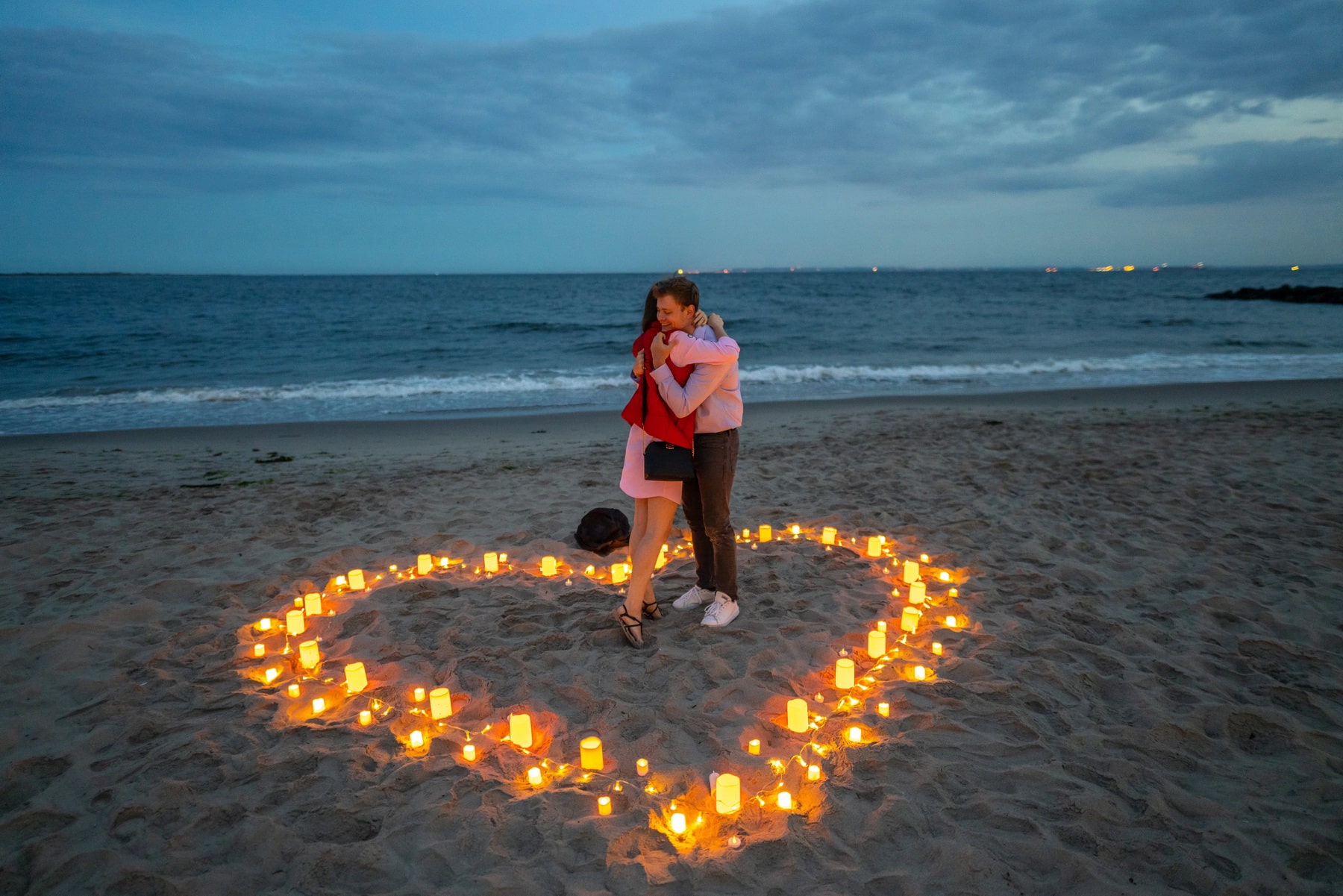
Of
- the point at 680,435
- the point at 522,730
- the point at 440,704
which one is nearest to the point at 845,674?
the point at 680,435

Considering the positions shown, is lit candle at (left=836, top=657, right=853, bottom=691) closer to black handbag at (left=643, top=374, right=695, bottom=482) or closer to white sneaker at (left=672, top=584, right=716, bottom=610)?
white sneaker at (left=672, top=584, right=716, bottom=610)

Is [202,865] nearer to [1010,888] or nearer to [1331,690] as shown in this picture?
[1010,888]

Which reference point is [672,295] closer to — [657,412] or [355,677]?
[657,412]

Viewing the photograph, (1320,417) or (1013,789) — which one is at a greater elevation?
(1320,417)

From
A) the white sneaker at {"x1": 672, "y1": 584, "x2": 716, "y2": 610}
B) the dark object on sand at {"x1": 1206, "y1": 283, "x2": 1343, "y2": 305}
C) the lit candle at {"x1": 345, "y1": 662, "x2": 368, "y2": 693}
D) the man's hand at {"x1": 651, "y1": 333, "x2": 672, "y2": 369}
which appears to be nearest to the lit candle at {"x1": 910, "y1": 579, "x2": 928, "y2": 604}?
the white sneaker at {"x1": 672, "y1": 584, "x2": 716, "y2": 610}

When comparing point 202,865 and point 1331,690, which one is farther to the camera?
point 1331,690

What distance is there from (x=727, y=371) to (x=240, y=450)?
8.68 m

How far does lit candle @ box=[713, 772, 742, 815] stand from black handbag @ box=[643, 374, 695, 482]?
153cm

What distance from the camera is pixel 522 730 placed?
3369 mm

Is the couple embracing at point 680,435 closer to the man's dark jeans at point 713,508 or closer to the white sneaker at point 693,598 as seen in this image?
the man's dark jeans at point 713,508

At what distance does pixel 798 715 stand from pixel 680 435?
1.53 m

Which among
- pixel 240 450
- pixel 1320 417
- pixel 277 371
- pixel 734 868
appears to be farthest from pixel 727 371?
pixel 277 371

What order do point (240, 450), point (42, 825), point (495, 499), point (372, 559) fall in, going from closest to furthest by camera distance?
point (42, 825) < point (372, 559) < point (495, 499) < point (240, 450)

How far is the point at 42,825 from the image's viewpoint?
2895 mm
